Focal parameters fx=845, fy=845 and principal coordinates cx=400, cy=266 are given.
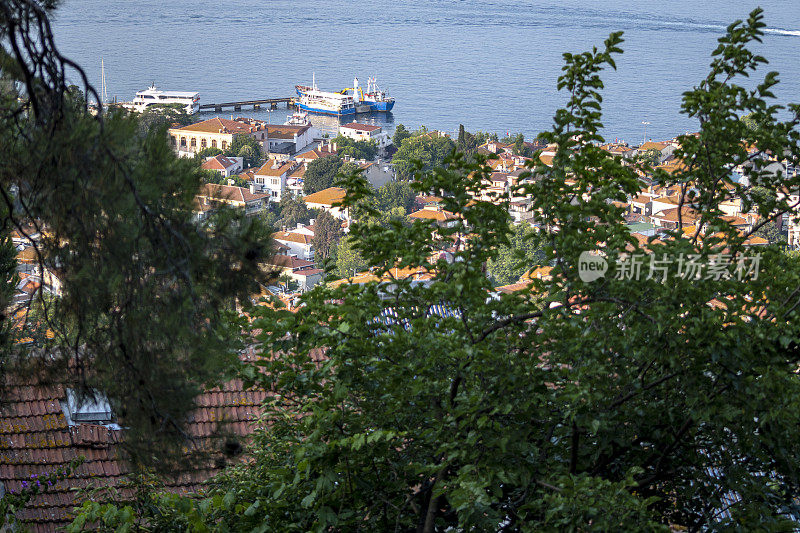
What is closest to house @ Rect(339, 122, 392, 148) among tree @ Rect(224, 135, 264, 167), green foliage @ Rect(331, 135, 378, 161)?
green foliage @ Rect(331, 135, 378, 161)

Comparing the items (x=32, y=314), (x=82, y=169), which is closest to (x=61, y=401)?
(x=32, y=314)

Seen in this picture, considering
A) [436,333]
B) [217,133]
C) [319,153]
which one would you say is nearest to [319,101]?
[319,153]

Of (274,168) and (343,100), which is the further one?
(343,100)

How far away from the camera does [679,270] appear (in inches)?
76.6

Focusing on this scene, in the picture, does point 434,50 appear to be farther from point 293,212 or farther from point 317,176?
point 293,212

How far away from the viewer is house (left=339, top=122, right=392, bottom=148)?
4759cm

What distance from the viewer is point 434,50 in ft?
217

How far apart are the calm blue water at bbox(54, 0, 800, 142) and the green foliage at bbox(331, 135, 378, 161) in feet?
13.9

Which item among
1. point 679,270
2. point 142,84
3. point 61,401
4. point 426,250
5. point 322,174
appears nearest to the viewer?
point 679,270

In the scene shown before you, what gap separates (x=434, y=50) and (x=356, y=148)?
23.3 m

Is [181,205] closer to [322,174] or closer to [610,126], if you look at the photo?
[322,174]

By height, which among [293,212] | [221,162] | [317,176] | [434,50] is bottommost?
[293,212]

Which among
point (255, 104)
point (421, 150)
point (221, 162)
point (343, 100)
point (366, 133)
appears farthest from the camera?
point (343, 100)

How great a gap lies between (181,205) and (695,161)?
1499 millimetres
